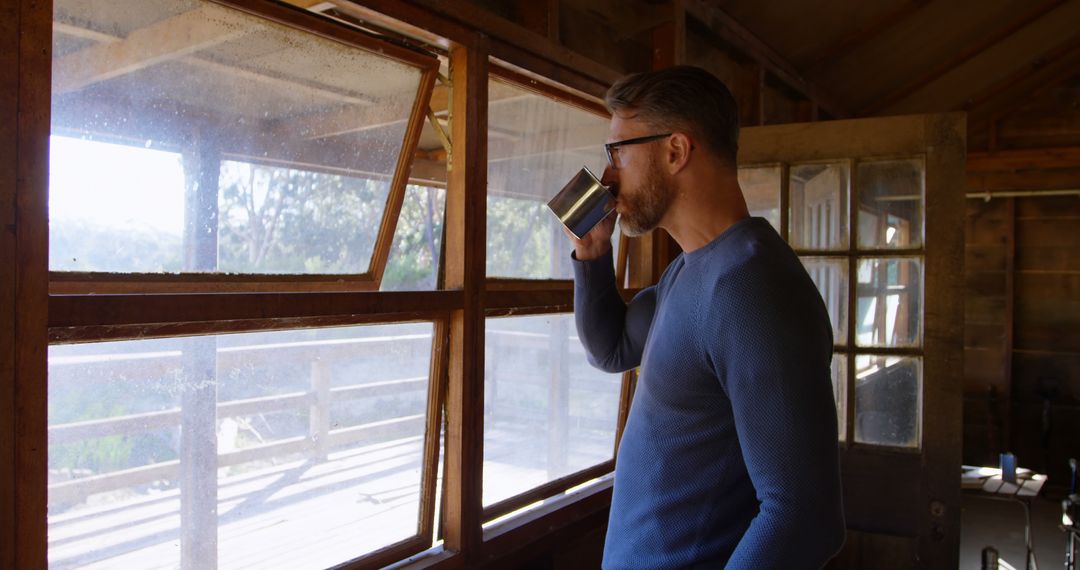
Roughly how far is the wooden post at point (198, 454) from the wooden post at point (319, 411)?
0.62 ft

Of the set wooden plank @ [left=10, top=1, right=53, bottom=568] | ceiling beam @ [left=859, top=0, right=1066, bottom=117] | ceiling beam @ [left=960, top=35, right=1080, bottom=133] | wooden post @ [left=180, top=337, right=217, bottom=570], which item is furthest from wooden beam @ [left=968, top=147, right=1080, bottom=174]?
wooden plank @ [left=10, top=1, right=53, bottom=568]

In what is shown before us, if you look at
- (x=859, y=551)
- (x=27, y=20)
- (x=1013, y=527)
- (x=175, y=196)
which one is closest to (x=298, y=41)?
(x=175, y=196)

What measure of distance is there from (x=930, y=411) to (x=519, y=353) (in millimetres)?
1293

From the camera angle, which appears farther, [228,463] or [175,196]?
[228,463]

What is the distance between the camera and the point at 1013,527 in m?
5.43

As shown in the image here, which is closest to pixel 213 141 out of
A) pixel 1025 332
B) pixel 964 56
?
pixel 964 56

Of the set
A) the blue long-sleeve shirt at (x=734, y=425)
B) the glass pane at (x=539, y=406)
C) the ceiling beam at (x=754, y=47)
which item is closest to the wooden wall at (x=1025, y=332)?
the ceiling beam at (x=754, y=47)

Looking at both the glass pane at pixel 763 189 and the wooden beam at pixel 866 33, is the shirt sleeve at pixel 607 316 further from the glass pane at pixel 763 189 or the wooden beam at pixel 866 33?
the wooden beam at pixel 866 33

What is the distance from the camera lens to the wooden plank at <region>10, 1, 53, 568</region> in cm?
89

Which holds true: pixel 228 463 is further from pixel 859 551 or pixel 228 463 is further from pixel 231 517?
pixel 859 551

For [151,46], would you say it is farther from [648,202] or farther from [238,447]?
[648,202]

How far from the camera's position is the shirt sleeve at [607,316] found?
1.43m

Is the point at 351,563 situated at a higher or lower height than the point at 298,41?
lower

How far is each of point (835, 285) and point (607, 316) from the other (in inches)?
49.7
